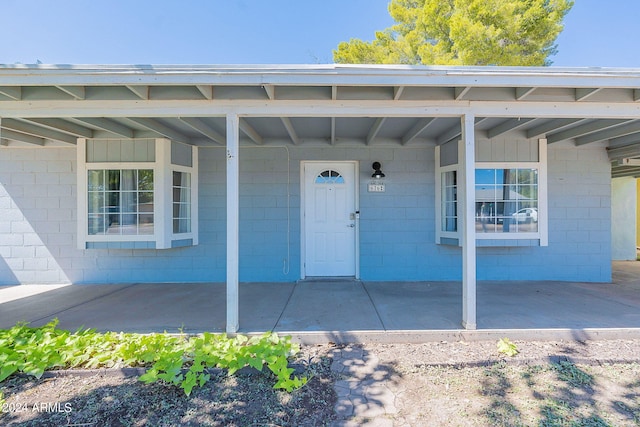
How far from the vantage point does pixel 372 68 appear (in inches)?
110

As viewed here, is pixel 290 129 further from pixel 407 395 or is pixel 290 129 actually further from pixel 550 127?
pixel 550 127

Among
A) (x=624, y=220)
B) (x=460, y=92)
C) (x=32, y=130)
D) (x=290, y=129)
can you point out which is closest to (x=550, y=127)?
(x=460, y=92)

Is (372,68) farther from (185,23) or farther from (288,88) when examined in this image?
(185,23)

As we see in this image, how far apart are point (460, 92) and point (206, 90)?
2433mm

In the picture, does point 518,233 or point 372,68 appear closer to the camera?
point 372,68

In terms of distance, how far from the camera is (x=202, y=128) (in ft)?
13.7

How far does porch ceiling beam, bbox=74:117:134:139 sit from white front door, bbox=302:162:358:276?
2.66 metres

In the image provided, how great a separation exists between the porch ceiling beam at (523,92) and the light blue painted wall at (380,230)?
2.15 meters

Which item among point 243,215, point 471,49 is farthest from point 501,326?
point 471,49

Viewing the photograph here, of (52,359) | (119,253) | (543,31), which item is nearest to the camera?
(52,359)

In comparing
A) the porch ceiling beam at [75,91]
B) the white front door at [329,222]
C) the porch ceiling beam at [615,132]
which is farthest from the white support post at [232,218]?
the porch ceiling beam at [615,132]

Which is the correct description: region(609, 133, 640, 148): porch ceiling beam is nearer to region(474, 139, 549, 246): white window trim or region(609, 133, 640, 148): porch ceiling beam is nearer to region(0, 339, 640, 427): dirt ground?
region(474, 139, 549, 246): white window trim

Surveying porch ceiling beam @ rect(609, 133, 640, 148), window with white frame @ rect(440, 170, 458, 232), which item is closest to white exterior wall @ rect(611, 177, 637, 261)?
porch ceiling beam @ rect(609, 133, 640, 148)

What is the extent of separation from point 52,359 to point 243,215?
305 centimetres
